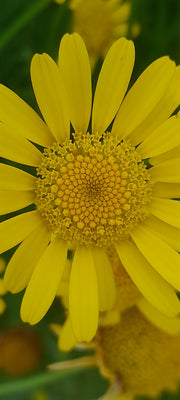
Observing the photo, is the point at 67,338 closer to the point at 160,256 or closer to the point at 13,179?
the point at 160,256

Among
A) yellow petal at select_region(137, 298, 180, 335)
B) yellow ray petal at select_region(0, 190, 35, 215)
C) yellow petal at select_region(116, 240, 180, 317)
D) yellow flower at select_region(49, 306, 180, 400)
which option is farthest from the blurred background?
yellow ray petal at select_region(0, 190, 35, 215)

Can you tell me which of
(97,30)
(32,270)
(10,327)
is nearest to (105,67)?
(32,270)

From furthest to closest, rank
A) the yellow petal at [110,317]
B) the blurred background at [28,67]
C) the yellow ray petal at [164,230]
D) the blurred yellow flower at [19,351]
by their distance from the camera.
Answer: the blurred yellow flower at [19,351]
the blurred background at [28,67]
the yellow petal at [110,317]
the yellow ray petal at [164,230]

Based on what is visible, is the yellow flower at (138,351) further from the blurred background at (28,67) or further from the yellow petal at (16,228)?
the yellow petal at (16,228)

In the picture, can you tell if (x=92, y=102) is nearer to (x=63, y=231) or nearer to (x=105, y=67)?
(x=105, y=67)

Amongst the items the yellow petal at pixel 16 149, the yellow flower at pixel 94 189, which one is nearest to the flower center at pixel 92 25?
the yellow flower at pixel 94 189

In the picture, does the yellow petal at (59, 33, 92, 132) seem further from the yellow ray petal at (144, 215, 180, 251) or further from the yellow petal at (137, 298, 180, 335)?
the yellow petal at (137, 298, 180, 335)
